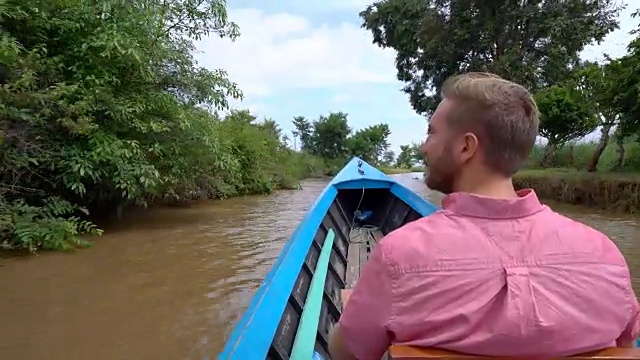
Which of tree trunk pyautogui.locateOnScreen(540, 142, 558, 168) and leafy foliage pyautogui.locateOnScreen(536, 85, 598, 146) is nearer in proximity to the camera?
leafy foliage pyautogui.locateOnScreen(536, 85, 598, 146)

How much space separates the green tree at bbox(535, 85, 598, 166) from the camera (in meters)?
12.7

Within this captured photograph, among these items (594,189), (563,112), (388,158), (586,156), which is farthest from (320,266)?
(388,158)

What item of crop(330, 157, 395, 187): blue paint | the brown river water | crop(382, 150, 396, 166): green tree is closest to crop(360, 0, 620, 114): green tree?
the brown river water

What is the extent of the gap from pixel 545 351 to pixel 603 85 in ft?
36.5

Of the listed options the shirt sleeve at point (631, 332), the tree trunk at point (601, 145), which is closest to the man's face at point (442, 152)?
the shirt sleeve at point (631, 332)

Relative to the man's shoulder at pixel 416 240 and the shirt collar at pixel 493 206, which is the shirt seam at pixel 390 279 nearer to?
the man's shoulder at pixel 416 240

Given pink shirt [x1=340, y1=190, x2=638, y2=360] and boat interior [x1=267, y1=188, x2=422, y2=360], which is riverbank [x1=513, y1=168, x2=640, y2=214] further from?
pink shirt [x1=340, y1=190, x2=638, y2=360]

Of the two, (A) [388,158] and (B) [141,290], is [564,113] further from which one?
(A) [388,158]

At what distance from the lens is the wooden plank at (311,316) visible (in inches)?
73.0

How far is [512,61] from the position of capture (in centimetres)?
1416

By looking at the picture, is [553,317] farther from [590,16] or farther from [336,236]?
[590,16]

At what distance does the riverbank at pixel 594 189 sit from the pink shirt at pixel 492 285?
950cm

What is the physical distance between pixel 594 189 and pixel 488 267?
10408 mm

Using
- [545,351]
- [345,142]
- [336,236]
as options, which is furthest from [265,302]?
[345,142]
